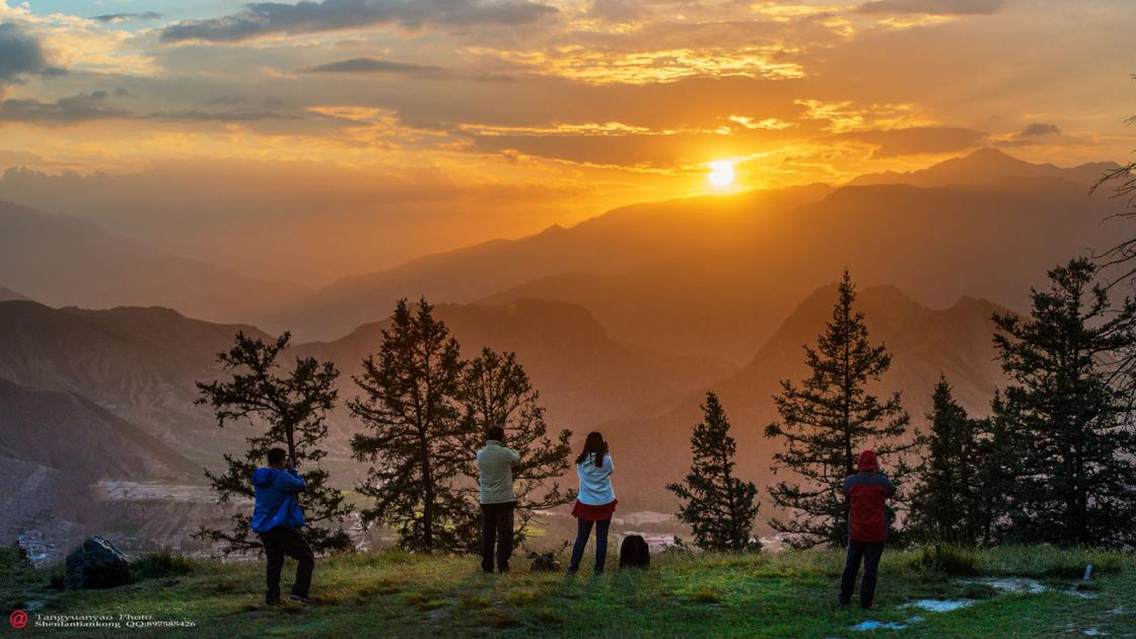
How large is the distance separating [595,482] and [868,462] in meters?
5.79

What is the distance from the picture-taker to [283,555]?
15.4 m

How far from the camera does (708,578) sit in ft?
57.9

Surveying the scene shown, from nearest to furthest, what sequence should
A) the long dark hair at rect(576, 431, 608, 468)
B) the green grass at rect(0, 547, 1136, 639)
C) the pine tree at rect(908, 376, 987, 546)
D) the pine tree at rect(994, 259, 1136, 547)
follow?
the green grass at rect(0, 547, 1136, 639)
the long dark hair at rect(576, 431, 608, 468)
the pine tree at rect(994, 259, 1136, 547)
the pine tree at rect(908, 376, 987, 546)

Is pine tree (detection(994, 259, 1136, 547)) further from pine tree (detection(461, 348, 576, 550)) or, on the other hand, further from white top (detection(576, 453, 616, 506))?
white top (detection(576, 453, 616, 506))

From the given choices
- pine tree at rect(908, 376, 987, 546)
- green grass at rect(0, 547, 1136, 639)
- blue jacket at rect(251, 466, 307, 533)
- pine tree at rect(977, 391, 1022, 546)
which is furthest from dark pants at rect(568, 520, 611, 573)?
pine tree at rect(908, 376, 987, 546)

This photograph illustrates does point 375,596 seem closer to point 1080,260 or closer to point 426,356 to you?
point 426,356

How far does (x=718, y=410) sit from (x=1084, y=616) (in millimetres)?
46186

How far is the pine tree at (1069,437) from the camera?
38.8m

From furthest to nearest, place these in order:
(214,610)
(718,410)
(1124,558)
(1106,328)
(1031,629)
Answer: (718,410), (1106,328), (1124,558), (214,610), (1031,629)

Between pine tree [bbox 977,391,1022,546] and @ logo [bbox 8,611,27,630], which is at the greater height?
pine tree [bbox 977,391,1022,546]

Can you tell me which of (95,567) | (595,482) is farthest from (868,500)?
(95,567)

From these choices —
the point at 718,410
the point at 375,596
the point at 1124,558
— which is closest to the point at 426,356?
the point at 718,410

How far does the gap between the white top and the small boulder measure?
30.7 ft

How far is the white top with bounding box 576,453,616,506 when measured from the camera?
59.9 ft
